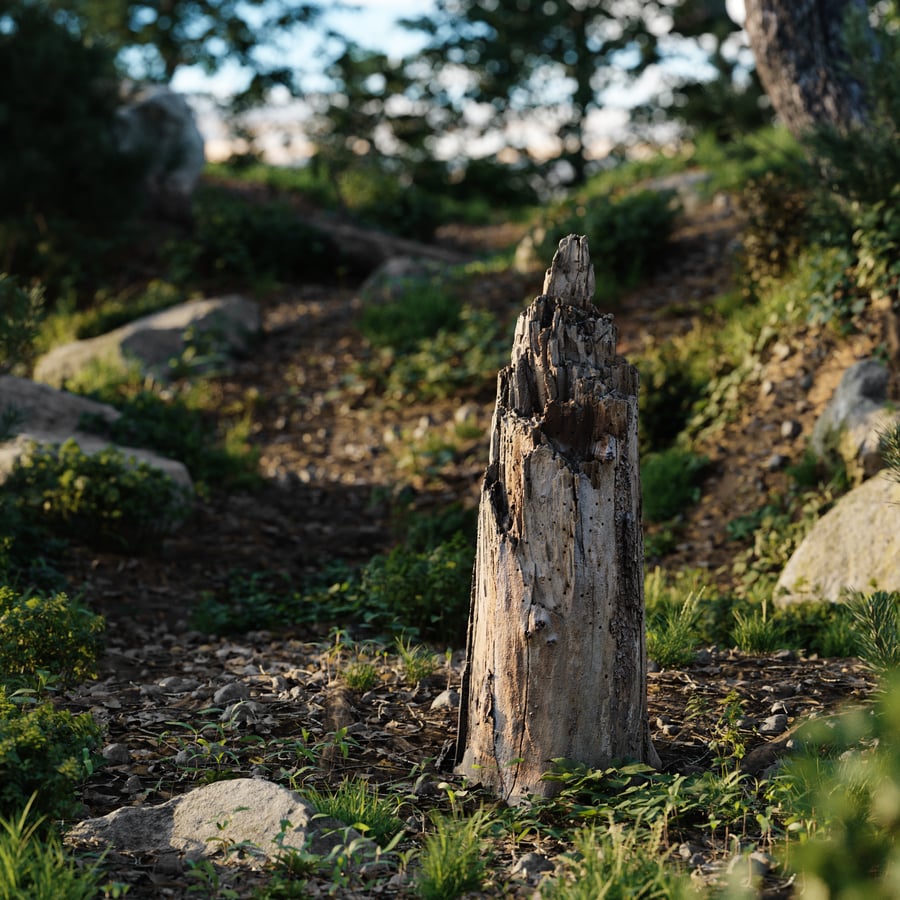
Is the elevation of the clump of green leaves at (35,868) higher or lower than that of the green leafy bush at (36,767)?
lower

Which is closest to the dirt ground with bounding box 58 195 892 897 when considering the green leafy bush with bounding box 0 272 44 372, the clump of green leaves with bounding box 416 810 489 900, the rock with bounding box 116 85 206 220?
the clump of green leaves with bounding box 416 810 489 900

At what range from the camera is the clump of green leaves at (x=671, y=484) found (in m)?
7.39

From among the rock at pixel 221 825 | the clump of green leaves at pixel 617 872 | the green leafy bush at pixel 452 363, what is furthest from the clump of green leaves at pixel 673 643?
the green leafy bush at pixel 452 363

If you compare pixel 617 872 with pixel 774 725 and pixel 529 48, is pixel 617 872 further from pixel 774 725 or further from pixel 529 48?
pixel 529 48

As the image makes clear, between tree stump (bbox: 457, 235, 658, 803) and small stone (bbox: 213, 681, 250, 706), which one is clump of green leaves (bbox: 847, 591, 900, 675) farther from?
small stone (bbox: 213, 681, 250, 706)

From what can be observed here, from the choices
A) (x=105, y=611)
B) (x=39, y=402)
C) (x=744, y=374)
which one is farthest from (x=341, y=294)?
(x=105, y=611)

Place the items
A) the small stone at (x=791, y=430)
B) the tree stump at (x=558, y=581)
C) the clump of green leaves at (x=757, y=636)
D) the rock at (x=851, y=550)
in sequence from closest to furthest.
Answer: the tree stump at (x=558, y=581), the clump of green leaves at (x=757, y=636), the rock at (x=851, y=550), the small stone at (x=791, y=430)

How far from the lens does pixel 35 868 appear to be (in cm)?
284

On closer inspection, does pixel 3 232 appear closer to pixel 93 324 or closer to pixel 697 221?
pixel 93 324

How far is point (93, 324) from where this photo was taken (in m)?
11.9

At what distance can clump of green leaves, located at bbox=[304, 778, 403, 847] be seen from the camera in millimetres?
3324

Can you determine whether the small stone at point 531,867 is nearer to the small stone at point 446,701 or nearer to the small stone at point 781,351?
the small stone at point 446,701

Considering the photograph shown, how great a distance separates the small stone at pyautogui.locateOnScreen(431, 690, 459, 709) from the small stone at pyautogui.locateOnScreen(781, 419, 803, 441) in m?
3.85

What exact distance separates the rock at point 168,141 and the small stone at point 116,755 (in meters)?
12.6
